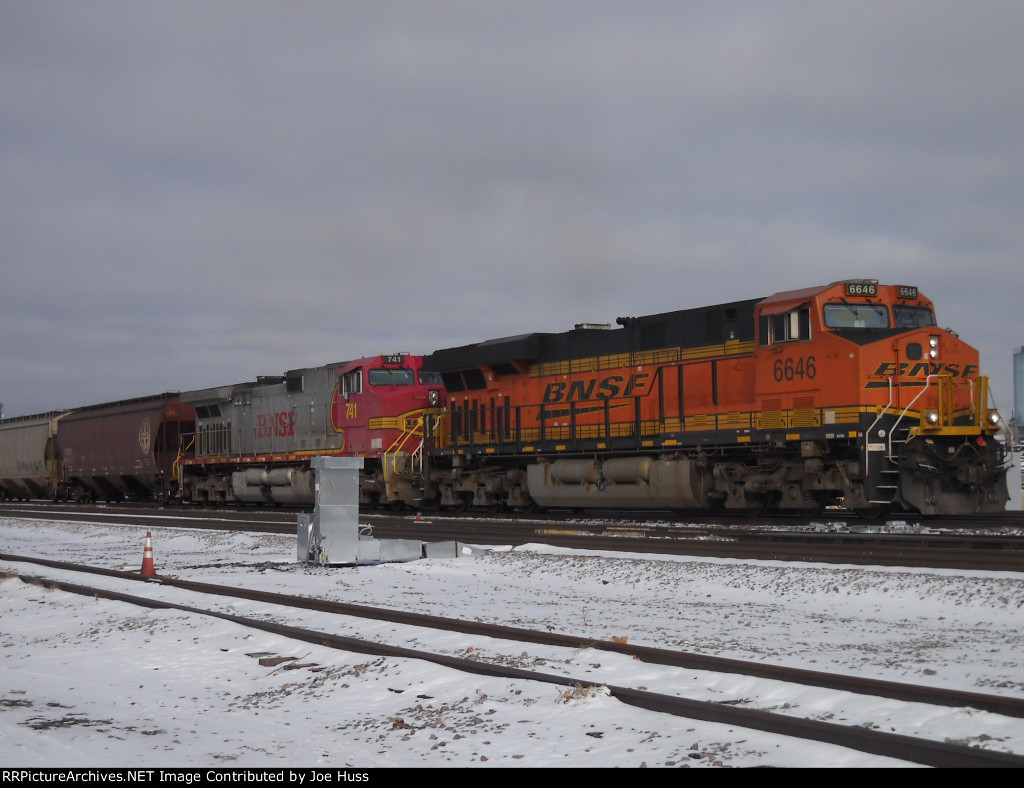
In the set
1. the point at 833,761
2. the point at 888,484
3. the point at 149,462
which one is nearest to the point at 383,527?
the point at 888,484

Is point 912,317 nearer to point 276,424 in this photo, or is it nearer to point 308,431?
point 308,431

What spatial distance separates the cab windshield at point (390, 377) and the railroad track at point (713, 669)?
1587 centimetres

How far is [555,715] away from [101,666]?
4.07 meters

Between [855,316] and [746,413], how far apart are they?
246 centimetres

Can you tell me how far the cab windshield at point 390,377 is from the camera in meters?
26.7

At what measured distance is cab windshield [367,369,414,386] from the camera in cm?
2669

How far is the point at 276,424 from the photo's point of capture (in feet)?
101

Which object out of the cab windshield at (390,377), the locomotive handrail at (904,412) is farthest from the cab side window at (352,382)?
the locomotive handrail at (904,412)

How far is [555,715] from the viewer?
6.09m

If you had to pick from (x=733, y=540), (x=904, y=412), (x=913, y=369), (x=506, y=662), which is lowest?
(x=506, y=662)

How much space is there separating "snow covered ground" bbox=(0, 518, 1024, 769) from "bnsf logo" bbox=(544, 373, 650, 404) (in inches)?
304

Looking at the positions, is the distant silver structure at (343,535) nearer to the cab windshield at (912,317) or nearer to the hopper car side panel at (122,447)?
the cab windshield at (912,317)

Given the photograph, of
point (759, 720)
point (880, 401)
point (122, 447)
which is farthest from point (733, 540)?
point (122, 447)

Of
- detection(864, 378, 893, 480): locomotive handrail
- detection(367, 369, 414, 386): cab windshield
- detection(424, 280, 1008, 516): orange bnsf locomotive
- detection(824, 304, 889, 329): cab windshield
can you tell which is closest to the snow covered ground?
detection(864, 378, 893, 480): locomotive handrail
